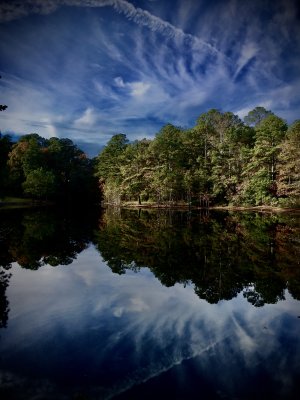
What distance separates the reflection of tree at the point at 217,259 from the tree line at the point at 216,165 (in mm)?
26750

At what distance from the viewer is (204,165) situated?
55.7m

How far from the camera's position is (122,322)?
7.50 meters

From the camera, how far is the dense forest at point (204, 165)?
46250 millimetres

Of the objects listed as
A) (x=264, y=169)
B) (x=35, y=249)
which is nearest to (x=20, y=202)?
(x=264, y=169)

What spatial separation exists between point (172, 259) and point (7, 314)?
25.4ft

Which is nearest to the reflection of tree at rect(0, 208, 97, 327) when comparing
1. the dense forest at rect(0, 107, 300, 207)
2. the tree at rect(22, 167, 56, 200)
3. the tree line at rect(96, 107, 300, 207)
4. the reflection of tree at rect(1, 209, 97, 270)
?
the reflection of tree at rect(1, 209, 97, 270)

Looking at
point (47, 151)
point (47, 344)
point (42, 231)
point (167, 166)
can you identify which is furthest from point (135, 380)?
point (47, 151)

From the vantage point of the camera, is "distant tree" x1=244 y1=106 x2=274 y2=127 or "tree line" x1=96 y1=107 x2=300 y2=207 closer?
"tree line" x1=96 y1=107 x2=300 y2=207

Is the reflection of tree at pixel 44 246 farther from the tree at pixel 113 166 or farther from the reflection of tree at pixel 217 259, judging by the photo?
the tree at pixel 113 166

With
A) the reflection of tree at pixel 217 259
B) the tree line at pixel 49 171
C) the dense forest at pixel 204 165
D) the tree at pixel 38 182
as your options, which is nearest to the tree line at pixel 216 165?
the dense forest at pixel 204 165

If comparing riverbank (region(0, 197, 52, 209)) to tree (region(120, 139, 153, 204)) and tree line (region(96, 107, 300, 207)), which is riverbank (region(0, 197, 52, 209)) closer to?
tree line (region(96, 107, 300, 207))

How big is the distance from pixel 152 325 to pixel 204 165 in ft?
165

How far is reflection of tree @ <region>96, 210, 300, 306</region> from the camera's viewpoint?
9.98m

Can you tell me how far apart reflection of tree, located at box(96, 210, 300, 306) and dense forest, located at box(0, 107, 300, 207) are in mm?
27089
